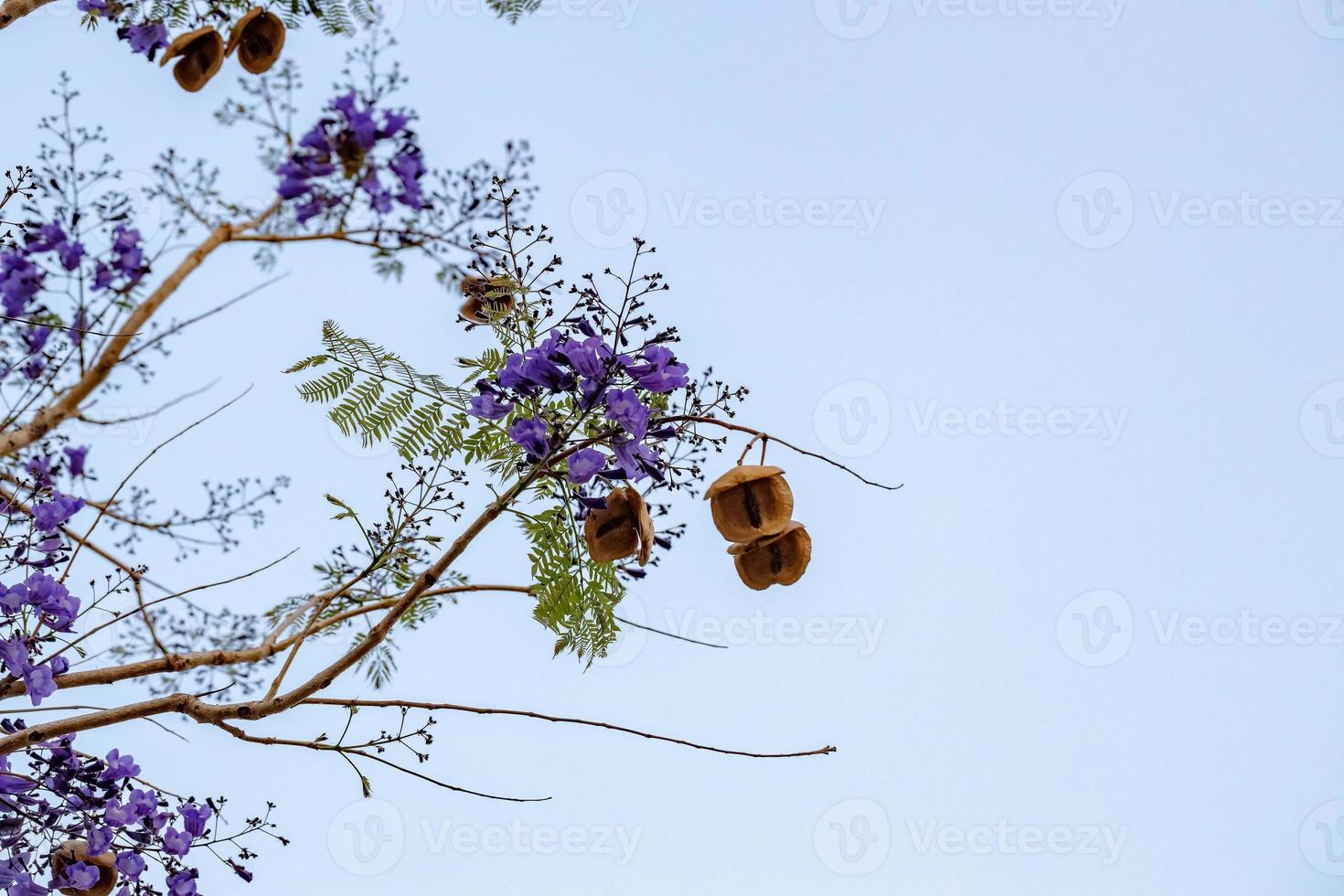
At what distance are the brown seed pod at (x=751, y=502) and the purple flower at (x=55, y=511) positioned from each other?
2.79 feet

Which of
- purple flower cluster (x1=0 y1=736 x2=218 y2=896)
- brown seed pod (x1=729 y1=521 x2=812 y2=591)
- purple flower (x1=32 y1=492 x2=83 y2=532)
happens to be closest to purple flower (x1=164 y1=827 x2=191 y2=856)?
purple flower cluster (x1=0 y1=736 x2=218 y2=896)

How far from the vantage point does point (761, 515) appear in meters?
1.20

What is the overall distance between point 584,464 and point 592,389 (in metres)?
0.08

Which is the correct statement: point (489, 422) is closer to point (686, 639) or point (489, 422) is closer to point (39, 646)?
point (686, 639)

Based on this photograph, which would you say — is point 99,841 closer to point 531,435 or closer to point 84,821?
point 84,821

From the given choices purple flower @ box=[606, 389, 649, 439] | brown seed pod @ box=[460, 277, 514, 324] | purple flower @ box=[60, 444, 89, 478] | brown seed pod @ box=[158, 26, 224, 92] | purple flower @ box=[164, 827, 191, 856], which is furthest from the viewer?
purple flower @ box=[60, 444, 89, 478]

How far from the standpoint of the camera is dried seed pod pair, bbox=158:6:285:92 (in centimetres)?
178

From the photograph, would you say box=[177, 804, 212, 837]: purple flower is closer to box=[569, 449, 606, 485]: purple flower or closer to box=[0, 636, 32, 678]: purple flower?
box=[0, 636, 32, 678]: purple flower

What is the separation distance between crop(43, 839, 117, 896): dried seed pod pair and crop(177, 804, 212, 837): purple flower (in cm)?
11

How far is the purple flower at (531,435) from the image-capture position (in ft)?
3.54

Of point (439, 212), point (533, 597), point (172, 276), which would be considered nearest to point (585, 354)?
point (533, 597)

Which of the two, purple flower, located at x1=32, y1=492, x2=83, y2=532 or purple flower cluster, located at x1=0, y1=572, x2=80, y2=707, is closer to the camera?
purple flower cluster, located at x1=0, y1=572, x2=80, y2=707

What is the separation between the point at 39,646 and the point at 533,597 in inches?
22.7

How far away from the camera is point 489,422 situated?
117 cm
